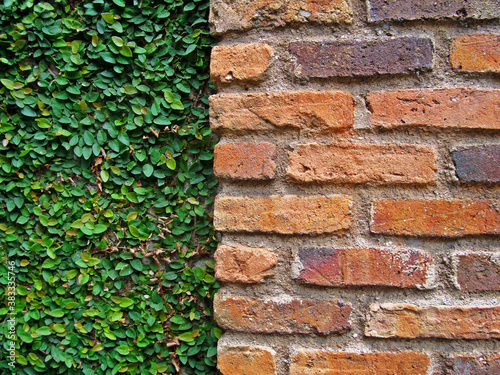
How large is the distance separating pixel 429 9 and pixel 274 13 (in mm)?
Answer: 363

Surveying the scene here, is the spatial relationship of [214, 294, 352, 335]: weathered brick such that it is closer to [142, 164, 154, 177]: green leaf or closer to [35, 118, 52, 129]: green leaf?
[142, 164, 154, 177]: green leaf

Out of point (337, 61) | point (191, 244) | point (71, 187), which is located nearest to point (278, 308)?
point (191, 244)

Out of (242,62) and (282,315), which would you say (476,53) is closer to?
(242,62)

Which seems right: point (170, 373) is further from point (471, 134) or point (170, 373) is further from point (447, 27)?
point (447, 27)

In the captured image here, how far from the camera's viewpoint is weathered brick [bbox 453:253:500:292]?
78 centimetres

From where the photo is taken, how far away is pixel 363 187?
2.64ft

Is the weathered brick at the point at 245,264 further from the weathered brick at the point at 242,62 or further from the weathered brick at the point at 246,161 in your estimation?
the weathered brick at the point at 242,62

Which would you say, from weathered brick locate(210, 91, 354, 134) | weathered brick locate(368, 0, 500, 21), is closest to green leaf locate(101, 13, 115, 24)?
weathered brick locate(210, 91, 354, 134)

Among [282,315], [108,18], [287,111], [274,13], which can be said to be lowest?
[282,315]

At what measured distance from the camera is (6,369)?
3.52ft

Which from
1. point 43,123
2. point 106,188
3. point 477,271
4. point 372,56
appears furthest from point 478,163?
point 43,123

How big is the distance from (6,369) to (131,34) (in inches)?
44.5

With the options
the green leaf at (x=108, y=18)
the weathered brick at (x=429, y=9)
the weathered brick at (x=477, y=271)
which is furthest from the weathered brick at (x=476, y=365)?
the green leaf at (x=108, y=18)

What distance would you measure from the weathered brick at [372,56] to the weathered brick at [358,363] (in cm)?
67
